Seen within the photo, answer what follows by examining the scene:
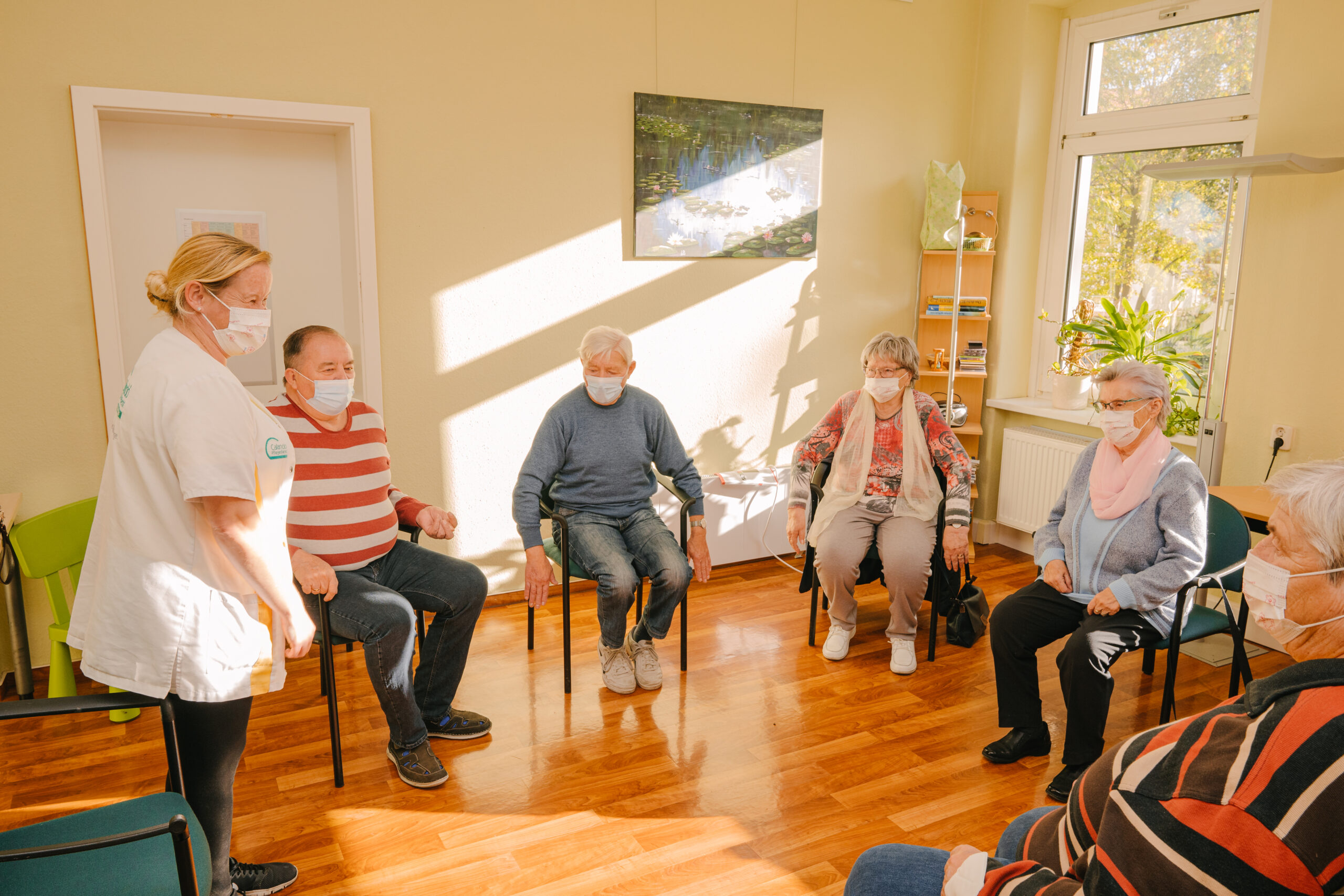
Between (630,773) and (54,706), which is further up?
(54,706)

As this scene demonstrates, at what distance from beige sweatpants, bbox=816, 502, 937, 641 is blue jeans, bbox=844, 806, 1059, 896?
6.41 ft

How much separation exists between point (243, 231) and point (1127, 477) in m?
3.25

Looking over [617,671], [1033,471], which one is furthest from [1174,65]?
[617,671]

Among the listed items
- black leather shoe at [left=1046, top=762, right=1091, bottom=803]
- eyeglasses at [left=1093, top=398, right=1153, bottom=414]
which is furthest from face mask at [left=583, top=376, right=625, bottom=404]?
black leather shoe at [left=1046, top=762, right=1091, bottom=803]

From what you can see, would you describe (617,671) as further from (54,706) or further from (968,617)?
(54,706)

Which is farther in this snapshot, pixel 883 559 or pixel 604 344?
pixel 883 559

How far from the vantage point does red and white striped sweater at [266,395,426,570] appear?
2584 mm

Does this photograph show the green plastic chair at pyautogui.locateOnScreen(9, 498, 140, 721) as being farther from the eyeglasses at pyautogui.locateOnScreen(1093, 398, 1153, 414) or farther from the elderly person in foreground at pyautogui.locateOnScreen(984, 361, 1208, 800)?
the eyeglasses at pyautogui.locateOnScreen(1093, 398, 1153, 414)

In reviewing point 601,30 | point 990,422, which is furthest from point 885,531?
point 601,30

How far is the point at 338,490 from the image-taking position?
2609 millimetres

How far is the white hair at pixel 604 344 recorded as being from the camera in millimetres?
3168

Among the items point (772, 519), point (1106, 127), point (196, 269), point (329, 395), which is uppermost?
point (1106, 127)

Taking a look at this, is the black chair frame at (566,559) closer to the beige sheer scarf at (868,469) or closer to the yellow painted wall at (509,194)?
the beige sheer scarf at (868,469)

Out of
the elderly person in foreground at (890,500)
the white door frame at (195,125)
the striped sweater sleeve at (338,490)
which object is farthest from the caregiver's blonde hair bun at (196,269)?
the elderly person in foreground at (890,500)
